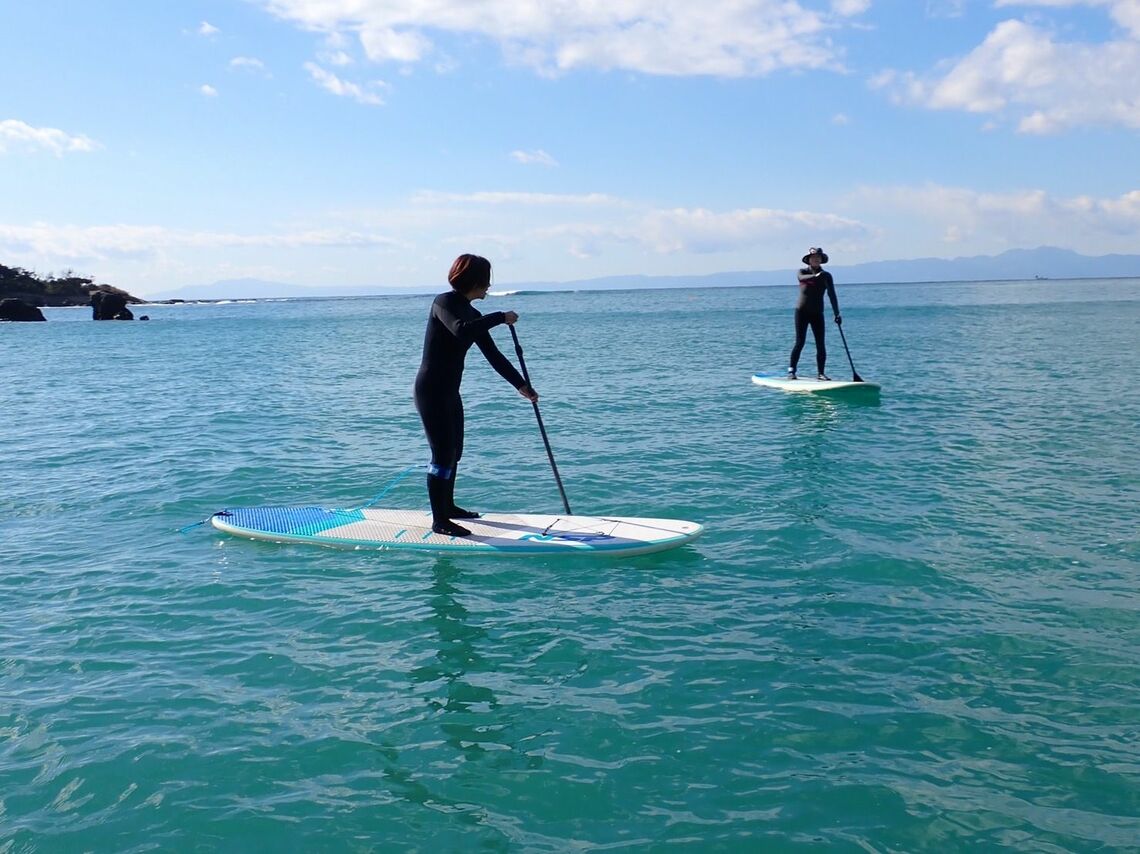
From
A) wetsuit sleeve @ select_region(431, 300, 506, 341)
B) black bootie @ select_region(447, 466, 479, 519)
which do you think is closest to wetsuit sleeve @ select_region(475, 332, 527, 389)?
wetsuit sleeve @ select_region(431, 300, 506, 341)

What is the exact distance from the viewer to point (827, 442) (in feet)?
49.0

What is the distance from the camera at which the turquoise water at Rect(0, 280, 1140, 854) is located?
471cm

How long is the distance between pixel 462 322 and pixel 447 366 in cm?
58

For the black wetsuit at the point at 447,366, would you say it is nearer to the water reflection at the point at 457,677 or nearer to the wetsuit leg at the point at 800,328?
the water reflection at the point at 457,677

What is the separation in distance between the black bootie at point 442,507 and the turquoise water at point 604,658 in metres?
0.55

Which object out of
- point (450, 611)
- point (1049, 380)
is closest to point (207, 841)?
point (450, 611)

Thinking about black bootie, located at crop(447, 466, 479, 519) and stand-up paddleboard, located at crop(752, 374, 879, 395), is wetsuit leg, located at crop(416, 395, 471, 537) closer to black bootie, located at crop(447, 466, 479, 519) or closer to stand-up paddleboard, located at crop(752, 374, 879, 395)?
black bootie, located at crop(447, 466, 479, 519)

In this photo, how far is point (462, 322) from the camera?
8672mm

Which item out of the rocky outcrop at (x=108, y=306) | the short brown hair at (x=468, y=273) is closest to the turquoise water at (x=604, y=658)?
the short brown hair at (x=468, y=273)

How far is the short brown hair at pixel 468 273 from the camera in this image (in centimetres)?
877

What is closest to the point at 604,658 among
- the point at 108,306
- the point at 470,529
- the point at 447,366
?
the point at 470,529

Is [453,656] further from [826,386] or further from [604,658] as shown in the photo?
[826,386]

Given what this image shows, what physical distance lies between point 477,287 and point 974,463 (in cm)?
839

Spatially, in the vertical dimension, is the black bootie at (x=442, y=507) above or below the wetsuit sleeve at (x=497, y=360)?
below
